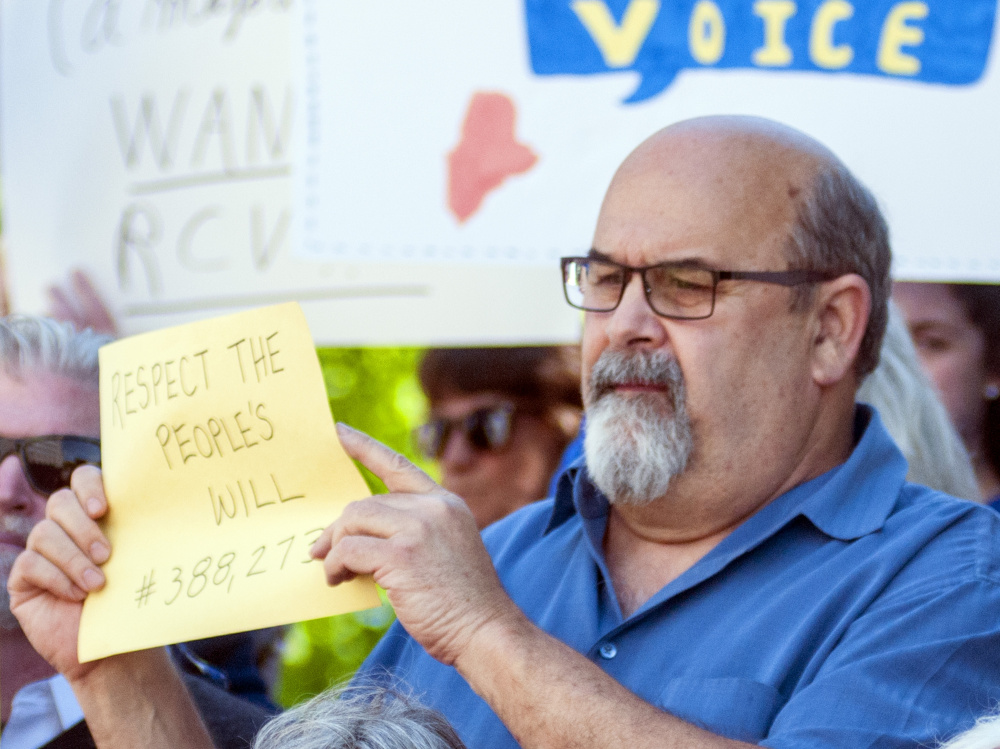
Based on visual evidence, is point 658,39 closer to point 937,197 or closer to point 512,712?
point 937,197

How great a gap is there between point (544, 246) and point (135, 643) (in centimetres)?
102

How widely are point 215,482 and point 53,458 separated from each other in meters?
0.44

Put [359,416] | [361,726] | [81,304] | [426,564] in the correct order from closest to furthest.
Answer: [361,726], [426,564], [81,304], [359,416]

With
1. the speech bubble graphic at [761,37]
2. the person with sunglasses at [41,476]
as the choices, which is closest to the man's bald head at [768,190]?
the speech bubble graphic at [761,37]

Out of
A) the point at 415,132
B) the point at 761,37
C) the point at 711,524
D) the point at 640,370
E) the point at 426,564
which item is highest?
the point at 761,37

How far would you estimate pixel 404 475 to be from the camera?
1293 millimetres

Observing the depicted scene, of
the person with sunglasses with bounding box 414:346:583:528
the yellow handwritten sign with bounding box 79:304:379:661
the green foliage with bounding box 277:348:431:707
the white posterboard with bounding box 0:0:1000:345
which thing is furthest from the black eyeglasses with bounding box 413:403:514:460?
the yellow handwritten sign with bounding box 79:304:379:661

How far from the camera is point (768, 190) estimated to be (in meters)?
1.50

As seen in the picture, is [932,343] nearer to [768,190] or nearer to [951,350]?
[951,350]

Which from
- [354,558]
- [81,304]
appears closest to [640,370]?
[354,558]

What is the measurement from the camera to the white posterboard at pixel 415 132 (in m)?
1.88

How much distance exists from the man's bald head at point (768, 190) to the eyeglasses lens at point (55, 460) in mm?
922

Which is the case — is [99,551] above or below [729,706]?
above

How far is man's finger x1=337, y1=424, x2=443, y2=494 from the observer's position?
1.29 m
